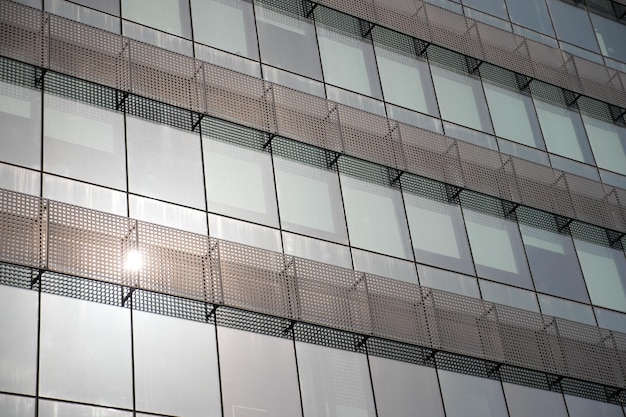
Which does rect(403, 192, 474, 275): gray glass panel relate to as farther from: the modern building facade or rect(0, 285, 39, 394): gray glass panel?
rect(0, 285, 39, 394): gray glass panel

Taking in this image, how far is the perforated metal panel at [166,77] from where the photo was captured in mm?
27422

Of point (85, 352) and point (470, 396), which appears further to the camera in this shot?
point (470, 396)

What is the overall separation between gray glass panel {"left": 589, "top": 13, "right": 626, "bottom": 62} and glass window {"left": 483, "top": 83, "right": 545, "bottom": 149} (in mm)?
5645

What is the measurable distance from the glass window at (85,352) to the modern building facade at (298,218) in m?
0.05

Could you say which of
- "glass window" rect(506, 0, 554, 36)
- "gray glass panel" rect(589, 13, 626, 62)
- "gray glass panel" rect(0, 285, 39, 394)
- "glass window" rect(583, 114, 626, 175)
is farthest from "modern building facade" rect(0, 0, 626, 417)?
"gray glass panel" rect(589, 13, 626, 62)

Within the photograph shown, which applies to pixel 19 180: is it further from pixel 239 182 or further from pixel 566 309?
pixel 566 309

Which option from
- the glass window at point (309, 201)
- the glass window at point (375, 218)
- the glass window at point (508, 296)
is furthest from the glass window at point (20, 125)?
the glass window at point (508, 296)

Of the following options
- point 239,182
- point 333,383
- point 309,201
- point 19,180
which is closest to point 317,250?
point 309,201

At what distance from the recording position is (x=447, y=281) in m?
29.4

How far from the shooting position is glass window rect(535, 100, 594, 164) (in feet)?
116

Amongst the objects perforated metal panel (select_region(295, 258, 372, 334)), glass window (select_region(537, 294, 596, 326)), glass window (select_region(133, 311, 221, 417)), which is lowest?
glass window (select_region(133, 311, 221, 417))

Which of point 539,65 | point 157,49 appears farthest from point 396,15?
point 157,49

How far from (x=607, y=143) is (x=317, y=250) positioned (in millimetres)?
13230

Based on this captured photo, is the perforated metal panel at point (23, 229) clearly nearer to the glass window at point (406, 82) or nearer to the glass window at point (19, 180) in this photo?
the glass window at point (19, 180)
